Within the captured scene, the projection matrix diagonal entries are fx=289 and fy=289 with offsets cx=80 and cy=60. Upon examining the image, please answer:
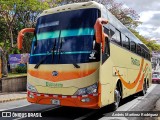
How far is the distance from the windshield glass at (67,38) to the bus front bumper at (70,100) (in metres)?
1.06

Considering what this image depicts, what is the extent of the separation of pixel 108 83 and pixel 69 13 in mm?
2665

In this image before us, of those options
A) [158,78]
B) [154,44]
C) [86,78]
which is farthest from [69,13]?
[154,44]

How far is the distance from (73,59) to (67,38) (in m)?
0.77

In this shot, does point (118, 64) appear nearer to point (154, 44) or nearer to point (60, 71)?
point (60, 71)

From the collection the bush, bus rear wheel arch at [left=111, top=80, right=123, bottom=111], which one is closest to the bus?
bus rear wheel arch at [left=111, top=80, right=123, bottom=111]

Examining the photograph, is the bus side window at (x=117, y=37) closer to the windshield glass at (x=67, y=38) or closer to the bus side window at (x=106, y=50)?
the bus side window at (x=106, y=50)

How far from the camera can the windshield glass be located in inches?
349

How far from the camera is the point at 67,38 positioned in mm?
9164

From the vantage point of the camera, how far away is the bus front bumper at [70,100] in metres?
8.59

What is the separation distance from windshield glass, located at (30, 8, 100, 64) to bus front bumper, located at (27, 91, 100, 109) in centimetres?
106

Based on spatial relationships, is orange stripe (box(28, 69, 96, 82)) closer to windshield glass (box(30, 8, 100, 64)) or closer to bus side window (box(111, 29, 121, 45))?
windshield glass (box(30, 8, 100, 64))

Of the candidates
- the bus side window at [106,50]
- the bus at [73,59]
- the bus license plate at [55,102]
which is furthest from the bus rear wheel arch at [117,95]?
the bus license plate at [55,102]

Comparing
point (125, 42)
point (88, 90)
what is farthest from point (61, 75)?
point (125, 42)

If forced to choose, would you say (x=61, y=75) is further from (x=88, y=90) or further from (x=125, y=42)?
(x=125, y=42)
